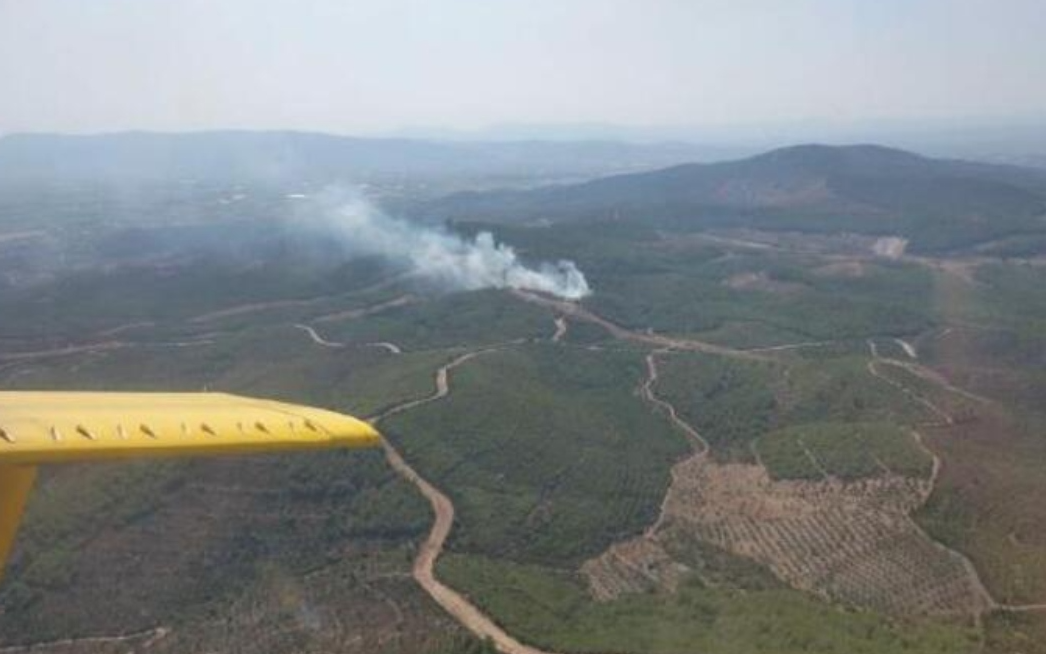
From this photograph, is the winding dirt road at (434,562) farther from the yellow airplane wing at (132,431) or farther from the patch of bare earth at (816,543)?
the yellow airplane wing at (132,431)

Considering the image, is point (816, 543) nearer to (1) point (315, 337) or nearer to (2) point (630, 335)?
(2) point (630, 335)

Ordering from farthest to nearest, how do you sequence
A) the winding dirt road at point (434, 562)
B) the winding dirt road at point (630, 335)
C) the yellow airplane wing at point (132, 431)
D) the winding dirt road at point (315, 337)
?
1. the winding dirt road at point (315, 337)
2. the winding dirt road at point (630, 335)
3. the winding dirt road at point (434, 562)
4. the yellow airplane wing at point (132, 431)

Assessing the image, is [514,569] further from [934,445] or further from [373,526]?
[934,445]

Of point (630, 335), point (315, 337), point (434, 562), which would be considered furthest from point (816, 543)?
point (315, 337)

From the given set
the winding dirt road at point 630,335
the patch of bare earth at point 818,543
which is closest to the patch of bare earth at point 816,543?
the patch of bare earth at point 818,543

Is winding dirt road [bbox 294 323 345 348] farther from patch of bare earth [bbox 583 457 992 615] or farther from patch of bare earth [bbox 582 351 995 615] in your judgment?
patch of bare earth [bbox 582 351 995 615]

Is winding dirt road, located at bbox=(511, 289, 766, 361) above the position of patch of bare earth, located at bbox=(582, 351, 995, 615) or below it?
below

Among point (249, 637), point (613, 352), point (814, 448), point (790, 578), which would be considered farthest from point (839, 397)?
point (249, 637)

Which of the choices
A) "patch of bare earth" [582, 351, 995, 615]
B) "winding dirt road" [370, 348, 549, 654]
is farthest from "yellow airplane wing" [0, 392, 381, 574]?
"patch of bare earth" [582, 351, 995, 615]

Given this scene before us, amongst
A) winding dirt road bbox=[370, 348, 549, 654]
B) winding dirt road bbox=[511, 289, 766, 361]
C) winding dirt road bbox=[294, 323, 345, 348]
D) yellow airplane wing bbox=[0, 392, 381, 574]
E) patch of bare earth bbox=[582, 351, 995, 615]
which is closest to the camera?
yellow airplane wing bbox=[0, 392, 381, 574]
